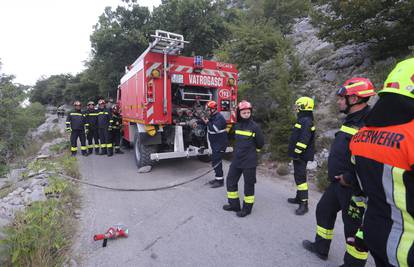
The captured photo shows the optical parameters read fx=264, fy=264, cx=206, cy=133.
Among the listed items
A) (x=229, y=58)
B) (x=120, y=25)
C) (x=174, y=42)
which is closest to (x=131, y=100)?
(x=174, y=42)

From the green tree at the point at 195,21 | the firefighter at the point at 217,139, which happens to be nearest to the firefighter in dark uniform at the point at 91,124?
the firefighter at the point at 217,139

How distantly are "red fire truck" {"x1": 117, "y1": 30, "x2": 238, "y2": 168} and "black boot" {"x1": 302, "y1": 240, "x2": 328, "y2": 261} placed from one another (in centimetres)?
348

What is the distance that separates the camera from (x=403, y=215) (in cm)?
126

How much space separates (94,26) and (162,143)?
57.4 feet

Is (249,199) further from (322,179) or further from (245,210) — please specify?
(322,179)

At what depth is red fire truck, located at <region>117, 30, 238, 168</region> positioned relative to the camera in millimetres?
5758

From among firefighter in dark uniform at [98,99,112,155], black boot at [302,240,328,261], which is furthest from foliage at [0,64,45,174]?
black boot at [302,240,328,261]

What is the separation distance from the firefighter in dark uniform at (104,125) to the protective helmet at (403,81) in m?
8.54

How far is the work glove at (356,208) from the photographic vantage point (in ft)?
7.50

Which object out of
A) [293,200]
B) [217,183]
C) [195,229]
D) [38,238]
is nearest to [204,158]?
[217,183]

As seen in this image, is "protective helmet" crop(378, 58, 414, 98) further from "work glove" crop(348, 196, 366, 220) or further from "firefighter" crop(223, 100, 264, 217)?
"firefighter" crop(223, 100, 264, 217)

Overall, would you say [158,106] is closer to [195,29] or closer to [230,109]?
[230,109]

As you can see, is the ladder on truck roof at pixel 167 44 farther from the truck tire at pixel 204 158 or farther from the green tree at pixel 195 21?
the green tree at pixel 195 21

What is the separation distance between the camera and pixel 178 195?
491cm
